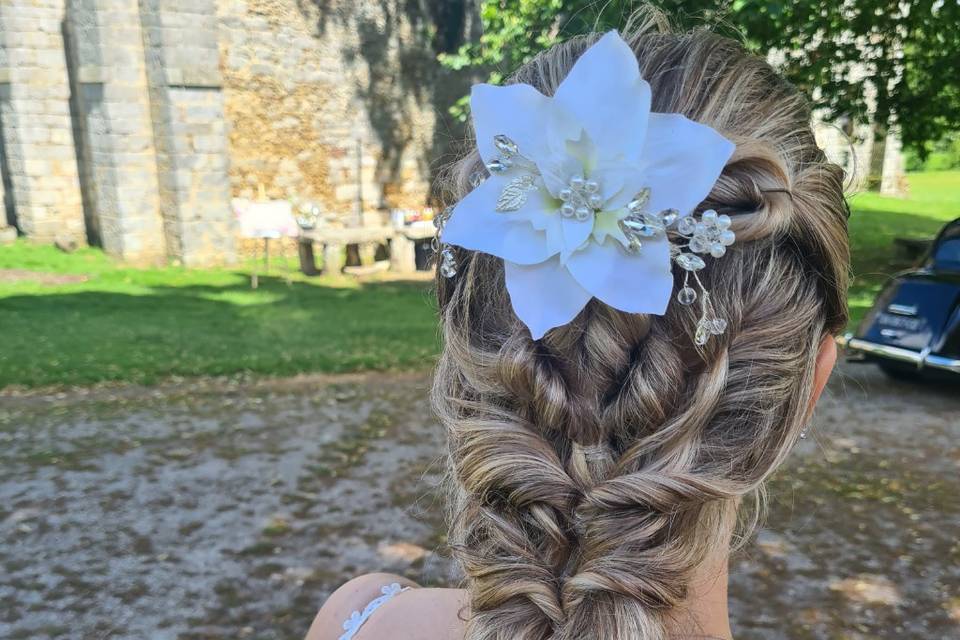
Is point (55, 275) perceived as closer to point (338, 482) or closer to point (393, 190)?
point (393, 190)

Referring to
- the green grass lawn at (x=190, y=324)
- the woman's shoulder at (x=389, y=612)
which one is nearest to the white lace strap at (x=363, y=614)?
the woman's shoulder at (x=389, y=612)

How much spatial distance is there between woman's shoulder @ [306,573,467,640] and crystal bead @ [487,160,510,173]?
0.66m

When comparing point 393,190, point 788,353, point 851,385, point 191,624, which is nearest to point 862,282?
point 851,385

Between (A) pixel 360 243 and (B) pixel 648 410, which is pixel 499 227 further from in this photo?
(A) pixel 360 243

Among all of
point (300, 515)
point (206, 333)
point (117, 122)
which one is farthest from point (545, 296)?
point (117, 122)

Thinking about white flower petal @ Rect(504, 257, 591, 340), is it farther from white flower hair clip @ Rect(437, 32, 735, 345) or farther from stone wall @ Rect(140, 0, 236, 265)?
stone wall @ Rect(140, 0, 236, 265)

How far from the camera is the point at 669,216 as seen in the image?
0.92 meters

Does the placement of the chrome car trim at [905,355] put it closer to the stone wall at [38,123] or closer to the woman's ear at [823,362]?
the woman's ear at [823,362]

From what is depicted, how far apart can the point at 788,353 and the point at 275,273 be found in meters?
10.6

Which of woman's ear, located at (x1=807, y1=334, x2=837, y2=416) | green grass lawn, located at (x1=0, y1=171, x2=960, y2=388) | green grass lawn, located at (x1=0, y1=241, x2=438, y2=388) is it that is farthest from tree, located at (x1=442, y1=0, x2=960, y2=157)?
woman's ear, located at (x1=807, y1=334, x2=837, y2=416)

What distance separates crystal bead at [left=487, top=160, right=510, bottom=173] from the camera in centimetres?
102

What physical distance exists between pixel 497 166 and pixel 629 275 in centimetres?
23

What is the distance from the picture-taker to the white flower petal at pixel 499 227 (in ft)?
3.19

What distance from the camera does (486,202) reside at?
1.02 metres
